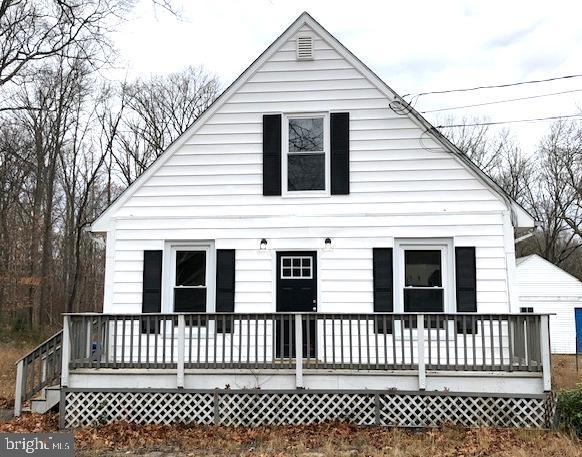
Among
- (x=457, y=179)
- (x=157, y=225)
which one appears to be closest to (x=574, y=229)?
(x=457, y=179)

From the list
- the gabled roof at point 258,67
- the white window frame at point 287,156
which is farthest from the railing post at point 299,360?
the gabled roof at point 258,67

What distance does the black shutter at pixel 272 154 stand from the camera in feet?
33.4

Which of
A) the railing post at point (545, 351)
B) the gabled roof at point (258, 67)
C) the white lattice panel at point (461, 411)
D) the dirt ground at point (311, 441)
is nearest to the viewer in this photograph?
the dirt ground at point (311, 441)

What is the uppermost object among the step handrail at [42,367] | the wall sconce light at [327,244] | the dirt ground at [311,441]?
the wall sconce light at [327,244]

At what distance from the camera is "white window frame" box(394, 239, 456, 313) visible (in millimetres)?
9695

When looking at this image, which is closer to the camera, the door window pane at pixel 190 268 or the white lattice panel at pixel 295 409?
the white lattice panel at pixel 295 409

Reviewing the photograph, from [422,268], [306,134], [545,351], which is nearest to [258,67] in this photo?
[306,134]

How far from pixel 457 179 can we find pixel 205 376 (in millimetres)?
5368

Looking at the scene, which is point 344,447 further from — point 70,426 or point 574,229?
point 574,229

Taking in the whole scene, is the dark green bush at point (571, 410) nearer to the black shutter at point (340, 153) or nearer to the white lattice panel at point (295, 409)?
the white lattice panel at point (295, 409)

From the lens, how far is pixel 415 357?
9125 mm

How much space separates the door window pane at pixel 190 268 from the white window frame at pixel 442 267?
11.4 feet

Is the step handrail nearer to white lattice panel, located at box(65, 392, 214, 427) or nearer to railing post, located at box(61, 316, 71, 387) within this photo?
railing post, located at box(61, 316, 71, 387)

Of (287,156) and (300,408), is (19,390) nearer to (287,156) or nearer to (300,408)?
(300,408)
